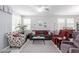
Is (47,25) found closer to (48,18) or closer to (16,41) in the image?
(48,18)

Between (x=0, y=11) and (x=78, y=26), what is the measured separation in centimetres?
774

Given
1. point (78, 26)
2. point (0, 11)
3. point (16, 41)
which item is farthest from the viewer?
point (78, 26)

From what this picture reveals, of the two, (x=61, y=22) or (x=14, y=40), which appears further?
(x=61, y=22)

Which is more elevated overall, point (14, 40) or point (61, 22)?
point (61, 22)

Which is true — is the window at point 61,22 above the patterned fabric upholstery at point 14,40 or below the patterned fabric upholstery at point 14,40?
above

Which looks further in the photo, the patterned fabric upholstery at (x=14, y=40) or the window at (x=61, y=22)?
the window at (x=61, y=22)

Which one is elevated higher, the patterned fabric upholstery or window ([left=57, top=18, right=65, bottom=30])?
window ([left=57, top=18, right=65, bottom=30])

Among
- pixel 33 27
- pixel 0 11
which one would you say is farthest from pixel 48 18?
pixel 0 11

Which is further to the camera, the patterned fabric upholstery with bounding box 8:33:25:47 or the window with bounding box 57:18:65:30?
the window with bounding box 57:18:65:30
